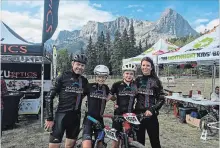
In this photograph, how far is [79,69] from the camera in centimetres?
427

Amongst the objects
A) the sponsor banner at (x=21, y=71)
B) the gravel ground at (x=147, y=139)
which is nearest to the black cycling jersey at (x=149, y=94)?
the gravel ground at (x=147, y=139)

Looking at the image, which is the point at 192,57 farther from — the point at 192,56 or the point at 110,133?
the point at 110,133

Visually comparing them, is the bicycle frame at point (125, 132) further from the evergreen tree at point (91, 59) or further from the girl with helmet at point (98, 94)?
the evergreen tree at point (91, 59)

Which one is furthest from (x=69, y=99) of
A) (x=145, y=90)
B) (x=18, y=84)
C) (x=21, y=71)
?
(x=21, y=71)

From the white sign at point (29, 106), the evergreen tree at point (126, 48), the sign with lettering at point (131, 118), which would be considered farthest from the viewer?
the evergreen tree at point (126, 48)

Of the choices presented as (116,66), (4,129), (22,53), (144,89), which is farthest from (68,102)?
(116,66)

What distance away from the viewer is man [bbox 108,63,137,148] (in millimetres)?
4371

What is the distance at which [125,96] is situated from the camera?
14.4 ft

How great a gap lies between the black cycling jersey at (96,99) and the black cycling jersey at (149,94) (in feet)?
2.03

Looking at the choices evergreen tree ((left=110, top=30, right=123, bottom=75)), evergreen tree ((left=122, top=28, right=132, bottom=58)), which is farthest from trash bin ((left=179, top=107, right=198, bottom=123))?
evergreen tree ((left=122, top=28, right=132, bottom=58))

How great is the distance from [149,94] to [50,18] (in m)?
4.39

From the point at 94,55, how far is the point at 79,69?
75.4 m

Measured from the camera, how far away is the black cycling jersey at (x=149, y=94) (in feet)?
14.3

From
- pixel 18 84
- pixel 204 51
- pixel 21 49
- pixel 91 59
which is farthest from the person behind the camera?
pixel 91 59
